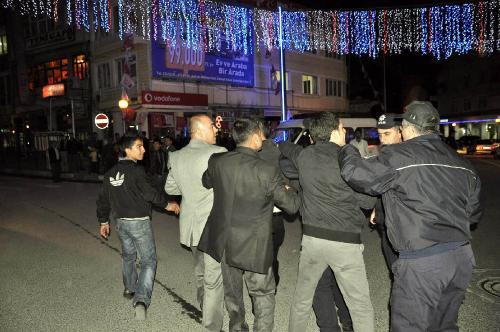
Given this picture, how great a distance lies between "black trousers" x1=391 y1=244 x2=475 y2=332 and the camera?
2.68 m

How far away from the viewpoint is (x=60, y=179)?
19.7m

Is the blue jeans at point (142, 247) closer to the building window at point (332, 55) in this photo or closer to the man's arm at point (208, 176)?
the man's arm at point (208, 176)

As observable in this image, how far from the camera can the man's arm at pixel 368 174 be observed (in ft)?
8.83

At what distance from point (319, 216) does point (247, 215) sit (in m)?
0.58

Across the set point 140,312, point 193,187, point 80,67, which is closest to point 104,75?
point 80,67

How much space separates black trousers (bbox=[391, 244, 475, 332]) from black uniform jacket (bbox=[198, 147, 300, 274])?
101 cm

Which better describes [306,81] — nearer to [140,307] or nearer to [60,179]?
[60,179]

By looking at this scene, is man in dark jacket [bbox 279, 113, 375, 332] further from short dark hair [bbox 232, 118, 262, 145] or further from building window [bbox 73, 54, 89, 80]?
building window [bbox 73, 54, 89, 80]

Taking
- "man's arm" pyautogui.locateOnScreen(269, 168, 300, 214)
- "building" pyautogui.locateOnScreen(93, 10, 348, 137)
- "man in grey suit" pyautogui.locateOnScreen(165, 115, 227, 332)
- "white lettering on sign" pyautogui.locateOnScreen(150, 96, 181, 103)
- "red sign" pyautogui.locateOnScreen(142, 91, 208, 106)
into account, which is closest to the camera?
"man's arm" pyautogui.locateOnScreen(269, 168, 300, 214)

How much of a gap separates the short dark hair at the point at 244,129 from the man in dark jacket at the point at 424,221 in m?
1.01

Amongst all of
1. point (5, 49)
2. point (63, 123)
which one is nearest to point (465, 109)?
point (63, 123)

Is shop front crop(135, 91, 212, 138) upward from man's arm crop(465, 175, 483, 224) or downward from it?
upward

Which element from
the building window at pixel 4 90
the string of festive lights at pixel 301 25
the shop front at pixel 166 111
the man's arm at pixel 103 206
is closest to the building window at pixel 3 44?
the building window at pixel 4 90

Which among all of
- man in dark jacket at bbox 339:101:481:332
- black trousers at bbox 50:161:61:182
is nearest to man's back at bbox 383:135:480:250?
man in dark jacket at bbox 339:101:481:332
